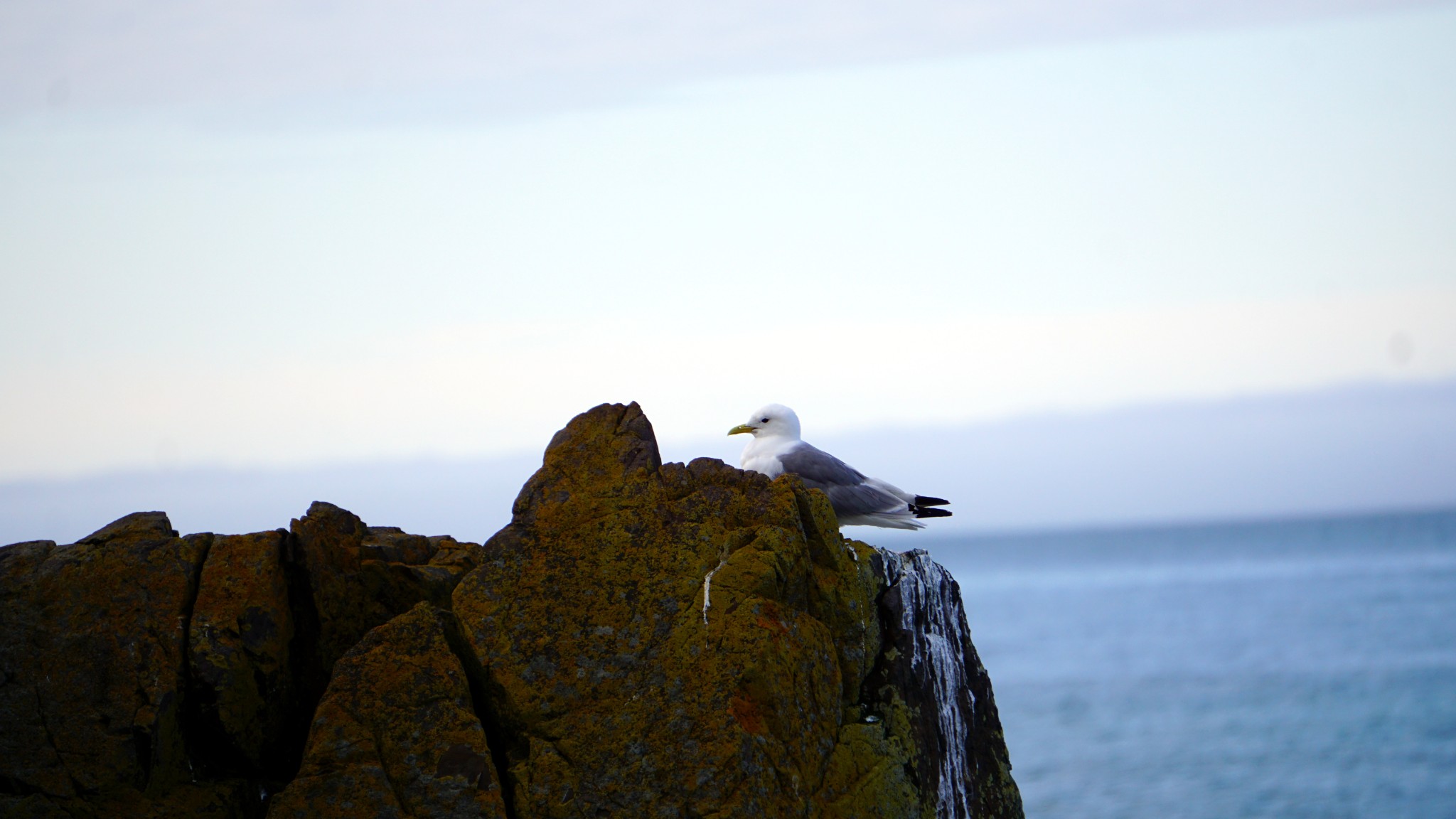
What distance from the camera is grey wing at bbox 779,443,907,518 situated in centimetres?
771

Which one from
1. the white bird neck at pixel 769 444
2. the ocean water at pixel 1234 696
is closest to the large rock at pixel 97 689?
the white bird neck at pixel 769 444

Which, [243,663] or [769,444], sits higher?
[769,444]

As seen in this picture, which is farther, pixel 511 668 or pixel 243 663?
pixel 243 663

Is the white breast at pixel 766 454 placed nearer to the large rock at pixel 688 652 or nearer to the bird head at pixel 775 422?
the bird head at pixel 775 422

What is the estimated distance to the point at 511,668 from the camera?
16.8 feet

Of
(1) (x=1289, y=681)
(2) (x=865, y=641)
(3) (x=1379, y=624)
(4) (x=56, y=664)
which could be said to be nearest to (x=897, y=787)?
(2) (x=865, y=641)

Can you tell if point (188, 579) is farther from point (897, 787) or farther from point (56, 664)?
point (897, 787)

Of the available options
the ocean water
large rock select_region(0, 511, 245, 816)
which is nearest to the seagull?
large rock select_region(0, 511, 245, 816)

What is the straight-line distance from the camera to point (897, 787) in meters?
5.25

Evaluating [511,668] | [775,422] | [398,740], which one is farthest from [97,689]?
[775,422]

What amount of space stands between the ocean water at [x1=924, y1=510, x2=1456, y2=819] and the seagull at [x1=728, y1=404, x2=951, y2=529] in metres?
20.2

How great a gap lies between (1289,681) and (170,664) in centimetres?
4000

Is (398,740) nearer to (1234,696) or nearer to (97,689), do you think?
(97,689)

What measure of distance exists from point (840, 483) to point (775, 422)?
118 cm
